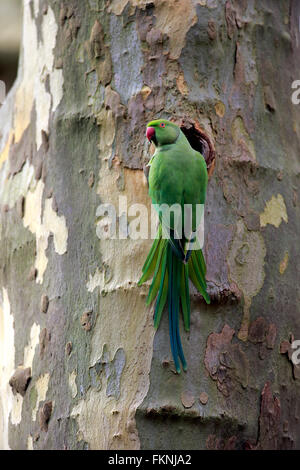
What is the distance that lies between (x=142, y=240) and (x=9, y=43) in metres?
2.80

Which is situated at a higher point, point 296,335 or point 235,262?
point 235,262

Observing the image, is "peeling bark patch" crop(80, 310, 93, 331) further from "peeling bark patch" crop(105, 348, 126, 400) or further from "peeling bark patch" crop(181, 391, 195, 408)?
"peeling bark patch" crop(181, 391, 195, 408)

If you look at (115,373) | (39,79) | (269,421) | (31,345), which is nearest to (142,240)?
(115,373)

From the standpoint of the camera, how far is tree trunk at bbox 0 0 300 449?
6.20ft

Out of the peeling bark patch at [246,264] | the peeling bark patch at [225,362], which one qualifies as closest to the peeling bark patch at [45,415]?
the peeling bark patch at [225,362]

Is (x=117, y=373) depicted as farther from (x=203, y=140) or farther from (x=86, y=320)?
(x=203, y=140)

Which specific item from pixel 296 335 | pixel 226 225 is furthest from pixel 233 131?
pixel 296 335

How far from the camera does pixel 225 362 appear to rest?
191 cm

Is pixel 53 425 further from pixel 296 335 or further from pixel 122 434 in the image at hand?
pixel 296 335

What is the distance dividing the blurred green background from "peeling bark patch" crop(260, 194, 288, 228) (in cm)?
269

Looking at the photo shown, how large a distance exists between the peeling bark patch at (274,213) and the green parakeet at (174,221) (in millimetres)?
219

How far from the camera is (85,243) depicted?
6.77 ft

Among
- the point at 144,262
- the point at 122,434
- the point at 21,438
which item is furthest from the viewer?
the point at 21,438

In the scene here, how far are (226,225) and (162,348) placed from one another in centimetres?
40
